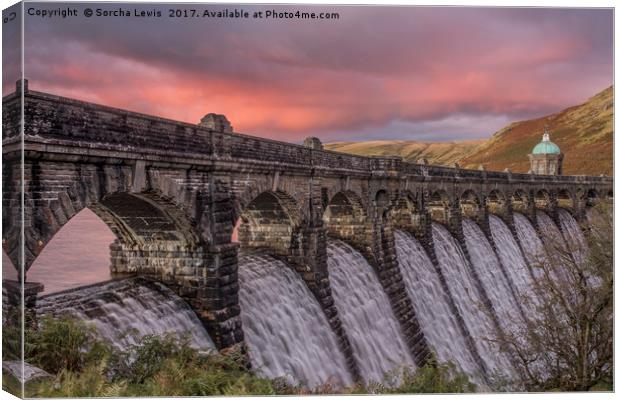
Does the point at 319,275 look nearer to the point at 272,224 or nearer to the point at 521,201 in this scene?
the point at 272,224

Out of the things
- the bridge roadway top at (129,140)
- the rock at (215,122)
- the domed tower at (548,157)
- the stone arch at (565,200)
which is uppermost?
the domed tower at (548,157)

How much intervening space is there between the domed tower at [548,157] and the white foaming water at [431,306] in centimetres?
5251

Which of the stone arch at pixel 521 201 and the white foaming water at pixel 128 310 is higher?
the stone arch at pixel 521 201

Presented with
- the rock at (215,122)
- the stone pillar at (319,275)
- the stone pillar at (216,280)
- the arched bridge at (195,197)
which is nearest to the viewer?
the arched bridge at (195,197)

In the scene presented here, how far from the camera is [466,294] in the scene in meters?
32.9

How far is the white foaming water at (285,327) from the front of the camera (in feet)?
53.3

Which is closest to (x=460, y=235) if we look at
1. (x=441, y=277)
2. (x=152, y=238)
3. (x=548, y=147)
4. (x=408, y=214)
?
(x=408, y=214)

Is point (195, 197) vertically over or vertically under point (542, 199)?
under

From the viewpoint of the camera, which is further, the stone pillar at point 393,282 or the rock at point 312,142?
the stone pillar at point 393,282

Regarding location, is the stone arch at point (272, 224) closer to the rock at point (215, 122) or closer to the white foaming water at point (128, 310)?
the rock at point (215, 122)

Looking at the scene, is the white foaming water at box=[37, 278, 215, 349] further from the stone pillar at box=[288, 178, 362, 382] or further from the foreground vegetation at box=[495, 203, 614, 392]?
the foreground vegetation at box=[495, 203, 614, 392]

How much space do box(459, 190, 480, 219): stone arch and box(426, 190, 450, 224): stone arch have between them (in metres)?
5.75

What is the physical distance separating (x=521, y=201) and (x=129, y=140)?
51192 mm

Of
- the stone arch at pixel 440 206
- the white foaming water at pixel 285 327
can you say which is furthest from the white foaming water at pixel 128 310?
the stone arch at pixel 440 206
